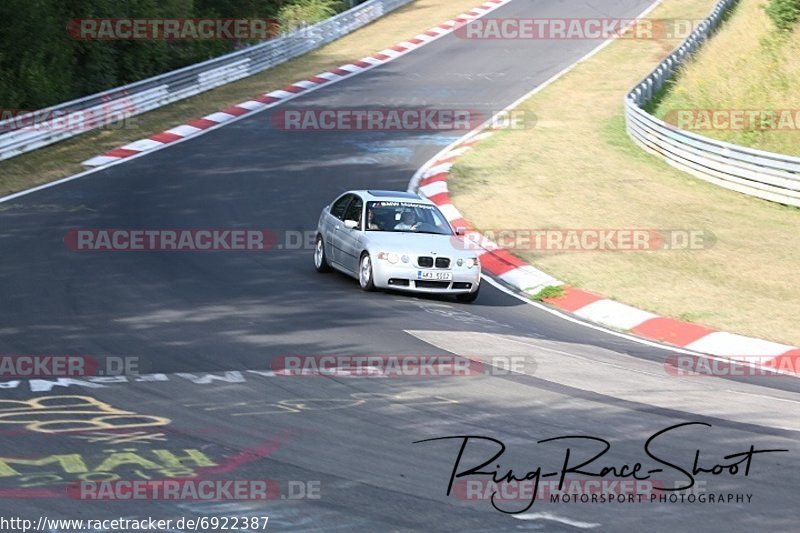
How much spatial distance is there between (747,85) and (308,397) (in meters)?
26.1

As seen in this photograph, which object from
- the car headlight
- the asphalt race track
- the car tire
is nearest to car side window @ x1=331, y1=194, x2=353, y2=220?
the car tire

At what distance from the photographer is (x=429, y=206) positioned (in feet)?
60.7

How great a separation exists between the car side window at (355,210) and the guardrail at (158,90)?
1181cm

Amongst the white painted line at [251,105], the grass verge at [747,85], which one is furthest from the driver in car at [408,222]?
the white painted line at [251,105]

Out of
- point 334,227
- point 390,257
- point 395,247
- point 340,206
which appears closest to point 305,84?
point 340,206

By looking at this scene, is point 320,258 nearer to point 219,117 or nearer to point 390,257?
point 390,257

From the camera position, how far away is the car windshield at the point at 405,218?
58.3ft

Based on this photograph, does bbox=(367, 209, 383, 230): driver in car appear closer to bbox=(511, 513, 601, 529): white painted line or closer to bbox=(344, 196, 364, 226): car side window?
bbox=(344, 196, 364, 226): car side window

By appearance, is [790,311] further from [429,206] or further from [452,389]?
[452,389]

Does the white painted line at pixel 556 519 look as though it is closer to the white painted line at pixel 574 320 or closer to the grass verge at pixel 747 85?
the white painted line at pixel 574 320

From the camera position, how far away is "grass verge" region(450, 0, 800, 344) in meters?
A: 17.5

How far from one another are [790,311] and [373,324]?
20.3 feet

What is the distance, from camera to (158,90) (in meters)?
33.9

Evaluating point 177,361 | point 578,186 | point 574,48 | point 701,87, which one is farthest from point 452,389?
point 574,48
